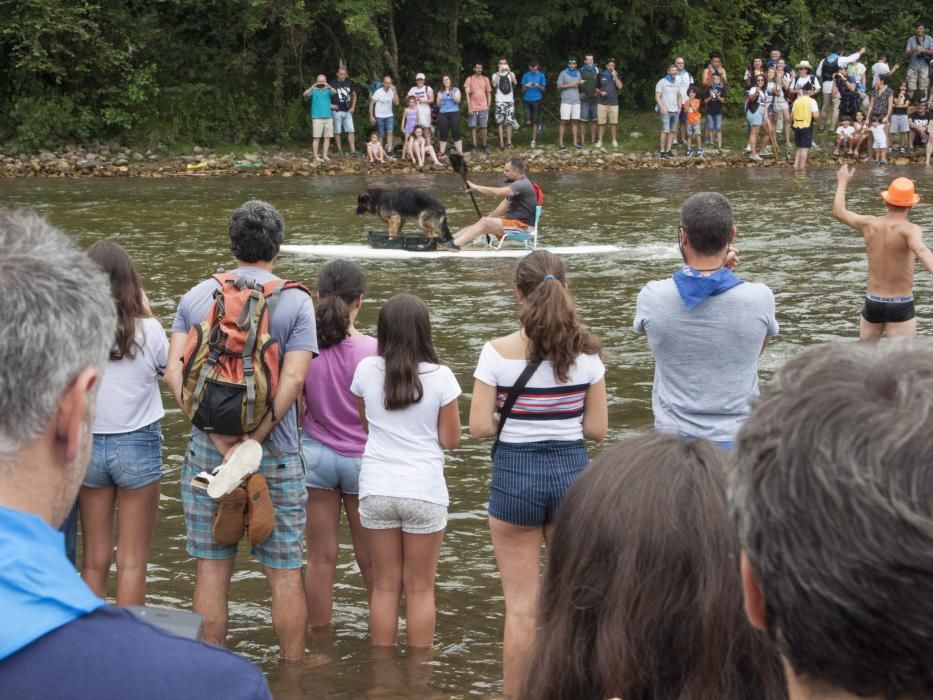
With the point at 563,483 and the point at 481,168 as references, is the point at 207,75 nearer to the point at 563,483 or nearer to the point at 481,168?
the point at 481,168

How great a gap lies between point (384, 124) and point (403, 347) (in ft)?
81.3

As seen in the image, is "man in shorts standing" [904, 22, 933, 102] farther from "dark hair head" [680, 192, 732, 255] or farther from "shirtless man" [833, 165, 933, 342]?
"dark hair head" [680, 192, 732, 255]

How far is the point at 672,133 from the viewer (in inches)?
1128

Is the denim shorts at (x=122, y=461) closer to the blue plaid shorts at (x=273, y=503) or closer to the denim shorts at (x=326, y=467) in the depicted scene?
the blue plaid shorts at (x=273, y=503)

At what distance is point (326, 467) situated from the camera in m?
5.29

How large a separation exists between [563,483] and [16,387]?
318cm

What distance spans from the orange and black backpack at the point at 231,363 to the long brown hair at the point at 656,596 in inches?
95.5

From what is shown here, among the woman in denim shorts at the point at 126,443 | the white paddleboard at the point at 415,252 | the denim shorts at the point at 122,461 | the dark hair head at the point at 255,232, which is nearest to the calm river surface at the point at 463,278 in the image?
the white paddleboard at the point at 415,252

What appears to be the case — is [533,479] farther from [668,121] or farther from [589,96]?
[589,96]

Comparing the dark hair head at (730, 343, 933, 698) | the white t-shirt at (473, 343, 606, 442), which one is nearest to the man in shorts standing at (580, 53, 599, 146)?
the white t-shirt at (473, 343, 606, 442)

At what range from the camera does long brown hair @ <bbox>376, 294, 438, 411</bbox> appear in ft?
16.0

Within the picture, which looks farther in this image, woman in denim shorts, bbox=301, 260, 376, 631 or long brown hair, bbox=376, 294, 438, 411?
woman in denim shorts, bbox=301, 260, 376, 631

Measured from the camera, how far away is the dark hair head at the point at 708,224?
15.8 feet

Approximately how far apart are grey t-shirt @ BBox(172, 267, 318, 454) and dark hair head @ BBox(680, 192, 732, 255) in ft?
4.95
